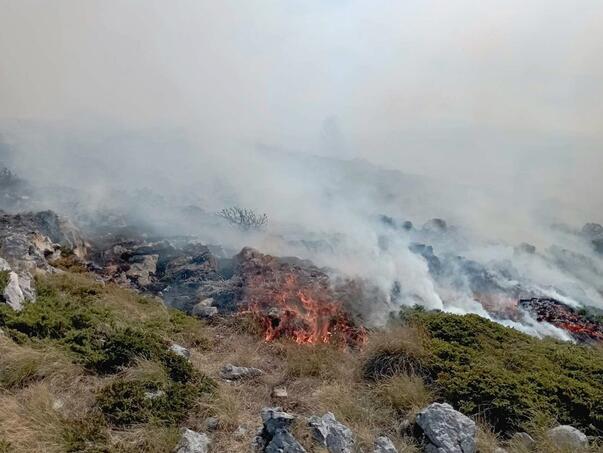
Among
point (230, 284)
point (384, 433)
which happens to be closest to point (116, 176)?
point (230, 284)

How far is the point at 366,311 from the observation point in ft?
56.2

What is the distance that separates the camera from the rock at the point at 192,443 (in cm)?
503

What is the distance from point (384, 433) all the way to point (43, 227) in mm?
21399

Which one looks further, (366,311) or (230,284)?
(230,284)

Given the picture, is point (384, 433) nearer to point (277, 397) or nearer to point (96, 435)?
point (277, 397)

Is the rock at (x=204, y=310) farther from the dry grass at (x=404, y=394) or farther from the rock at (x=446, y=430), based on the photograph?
the rock at (x=446, y=430)

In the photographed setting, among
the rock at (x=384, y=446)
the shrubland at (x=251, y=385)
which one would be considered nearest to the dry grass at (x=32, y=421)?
the shrubland at (x=251, y=385)

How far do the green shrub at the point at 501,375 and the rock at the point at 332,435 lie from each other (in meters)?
2.18

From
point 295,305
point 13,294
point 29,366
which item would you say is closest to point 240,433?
point 29,366

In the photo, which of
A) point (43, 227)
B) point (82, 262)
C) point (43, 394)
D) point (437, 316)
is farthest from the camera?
point (43, 227)

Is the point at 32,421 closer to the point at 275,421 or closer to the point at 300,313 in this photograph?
the point at 275,421

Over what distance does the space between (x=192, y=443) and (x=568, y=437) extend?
5.02m

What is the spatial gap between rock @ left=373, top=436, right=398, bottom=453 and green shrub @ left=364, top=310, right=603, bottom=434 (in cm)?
174

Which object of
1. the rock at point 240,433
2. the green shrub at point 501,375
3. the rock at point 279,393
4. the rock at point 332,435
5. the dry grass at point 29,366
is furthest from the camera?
the rock at point 279,393
